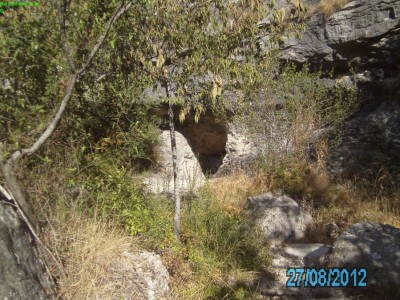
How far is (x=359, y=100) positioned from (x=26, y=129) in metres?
6.24

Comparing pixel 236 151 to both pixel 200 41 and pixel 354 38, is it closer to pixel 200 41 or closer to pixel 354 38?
pixel 354 38

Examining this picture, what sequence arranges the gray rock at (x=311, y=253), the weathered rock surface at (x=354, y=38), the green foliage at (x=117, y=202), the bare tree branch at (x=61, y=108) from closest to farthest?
1. the bare tree branch at (x=61, y=108)
2. the green foliage at (x=117, y=202)
3. the gray rock at (x=311, y=253)
4. the weathered rock surface at (x=354, y=38)

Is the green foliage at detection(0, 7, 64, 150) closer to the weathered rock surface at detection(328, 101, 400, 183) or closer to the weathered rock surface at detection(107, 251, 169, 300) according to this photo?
the weathered rock surface at detection(107, 251, 169, 300)

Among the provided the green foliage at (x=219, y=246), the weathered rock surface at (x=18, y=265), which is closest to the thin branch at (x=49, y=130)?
the weathered rock surface at (x=18, y=265)

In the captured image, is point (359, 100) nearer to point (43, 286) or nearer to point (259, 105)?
point (259, 105)

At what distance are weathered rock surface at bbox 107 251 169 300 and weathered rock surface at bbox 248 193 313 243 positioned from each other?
1857 mm

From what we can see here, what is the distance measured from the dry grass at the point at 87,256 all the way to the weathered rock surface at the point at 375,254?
2386 mm

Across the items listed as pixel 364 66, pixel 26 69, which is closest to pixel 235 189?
pixel 364 66

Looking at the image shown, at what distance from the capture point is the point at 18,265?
101 inches

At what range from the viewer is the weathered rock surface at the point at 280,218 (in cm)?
502

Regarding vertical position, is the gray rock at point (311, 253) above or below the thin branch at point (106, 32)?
below

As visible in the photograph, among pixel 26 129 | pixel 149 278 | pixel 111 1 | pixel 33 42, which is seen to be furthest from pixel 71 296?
pixel 111 1

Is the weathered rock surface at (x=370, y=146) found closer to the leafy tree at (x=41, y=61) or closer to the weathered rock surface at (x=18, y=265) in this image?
the leafy tree at (x=41, y=61)

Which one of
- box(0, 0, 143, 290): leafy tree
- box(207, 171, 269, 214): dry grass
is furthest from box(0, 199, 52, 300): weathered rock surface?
box(207, 171, 269, 214): dry grass
